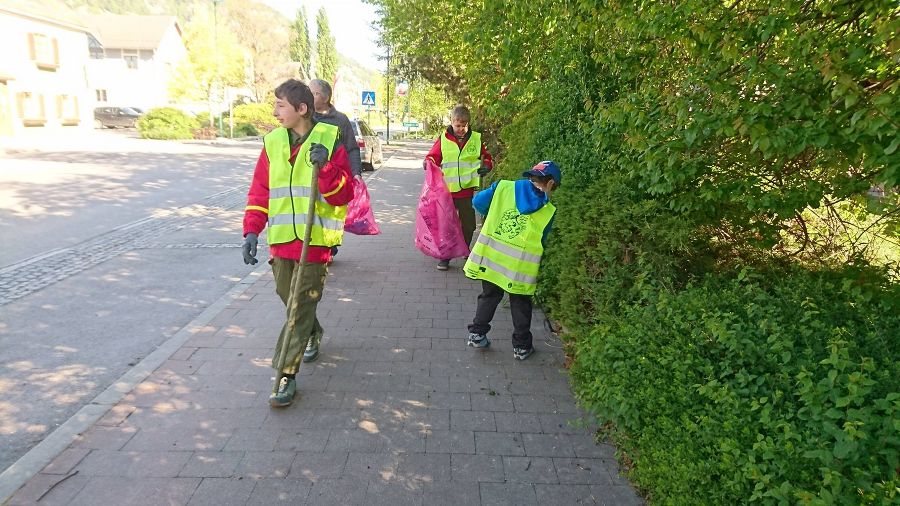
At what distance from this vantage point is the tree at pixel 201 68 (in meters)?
38.2

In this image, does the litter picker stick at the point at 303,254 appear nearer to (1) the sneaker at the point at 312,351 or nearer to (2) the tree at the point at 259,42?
(1) the sneaker at the point at 312,351

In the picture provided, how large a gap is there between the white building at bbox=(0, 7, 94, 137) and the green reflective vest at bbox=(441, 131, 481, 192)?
3030 cm

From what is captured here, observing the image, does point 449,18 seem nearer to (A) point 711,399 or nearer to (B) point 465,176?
(B) point 465,176

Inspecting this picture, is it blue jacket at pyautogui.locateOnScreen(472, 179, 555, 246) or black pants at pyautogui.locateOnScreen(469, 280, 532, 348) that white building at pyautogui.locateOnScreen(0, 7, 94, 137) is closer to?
black pants at pyautogui.locateOnScreen(469, 280, 532, 348)

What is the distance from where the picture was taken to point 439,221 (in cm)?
679

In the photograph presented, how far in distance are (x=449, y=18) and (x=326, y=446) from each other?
8.07 m

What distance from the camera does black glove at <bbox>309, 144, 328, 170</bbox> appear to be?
10.9 feet

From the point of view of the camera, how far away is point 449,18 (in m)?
9.45

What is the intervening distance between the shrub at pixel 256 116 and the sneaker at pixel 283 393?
146 ft

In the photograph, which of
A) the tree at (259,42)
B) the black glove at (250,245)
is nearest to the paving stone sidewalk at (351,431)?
the black glove at (250,245)

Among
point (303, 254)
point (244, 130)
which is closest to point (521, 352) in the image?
point (303, 254)

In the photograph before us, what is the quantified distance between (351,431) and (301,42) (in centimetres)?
9399

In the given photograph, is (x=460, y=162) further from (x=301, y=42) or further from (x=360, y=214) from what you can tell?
(x=301, y=42)

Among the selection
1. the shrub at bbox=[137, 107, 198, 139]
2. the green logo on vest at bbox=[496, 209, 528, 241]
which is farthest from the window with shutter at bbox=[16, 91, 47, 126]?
the green logo on vest at bbox=[496, 209, 528, 241]
